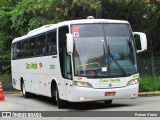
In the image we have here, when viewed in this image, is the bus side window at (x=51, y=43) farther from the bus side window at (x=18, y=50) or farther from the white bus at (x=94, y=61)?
the bus side window at (x=18, y=50)

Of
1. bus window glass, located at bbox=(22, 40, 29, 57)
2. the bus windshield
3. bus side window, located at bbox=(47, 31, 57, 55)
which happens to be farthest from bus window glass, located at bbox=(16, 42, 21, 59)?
the bus windshield

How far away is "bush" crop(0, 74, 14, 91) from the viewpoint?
31.9m

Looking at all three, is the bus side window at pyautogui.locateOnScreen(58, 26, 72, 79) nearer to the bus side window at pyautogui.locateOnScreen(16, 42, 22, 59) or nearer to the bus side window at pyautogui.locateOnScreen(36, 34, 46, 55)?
the bus side window at pyautogui.locateOnScreen(36, 34, 46, 55)

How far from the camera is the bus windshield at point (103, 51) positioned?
579 inches

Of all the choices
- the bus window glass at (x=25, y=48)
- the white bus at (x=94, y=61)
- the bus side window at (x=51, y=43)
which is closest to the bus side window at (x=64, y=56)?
the white bus at (x=94, y=61)

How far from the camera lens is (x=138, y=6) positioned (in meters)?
24.8

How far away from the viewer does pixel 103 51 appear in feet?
49.1

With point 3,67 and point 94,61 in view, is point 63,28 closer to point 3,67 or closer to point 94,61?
point 94,61

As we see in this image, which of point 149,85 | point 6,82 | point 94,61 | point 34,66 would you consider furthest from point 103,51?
point 6,82

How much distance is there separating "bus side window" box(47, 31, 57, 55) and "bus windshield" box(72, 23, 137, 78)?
6.09ft

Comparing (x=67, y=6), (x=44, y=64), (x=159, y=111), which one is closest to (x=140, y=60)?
(x=67, y=6)

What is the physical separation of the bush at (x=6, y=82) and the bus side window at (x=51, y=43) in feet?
47.0

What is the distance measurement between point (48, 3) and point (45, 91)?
7969 mm

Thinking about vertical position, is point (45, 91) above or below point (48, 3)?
below
